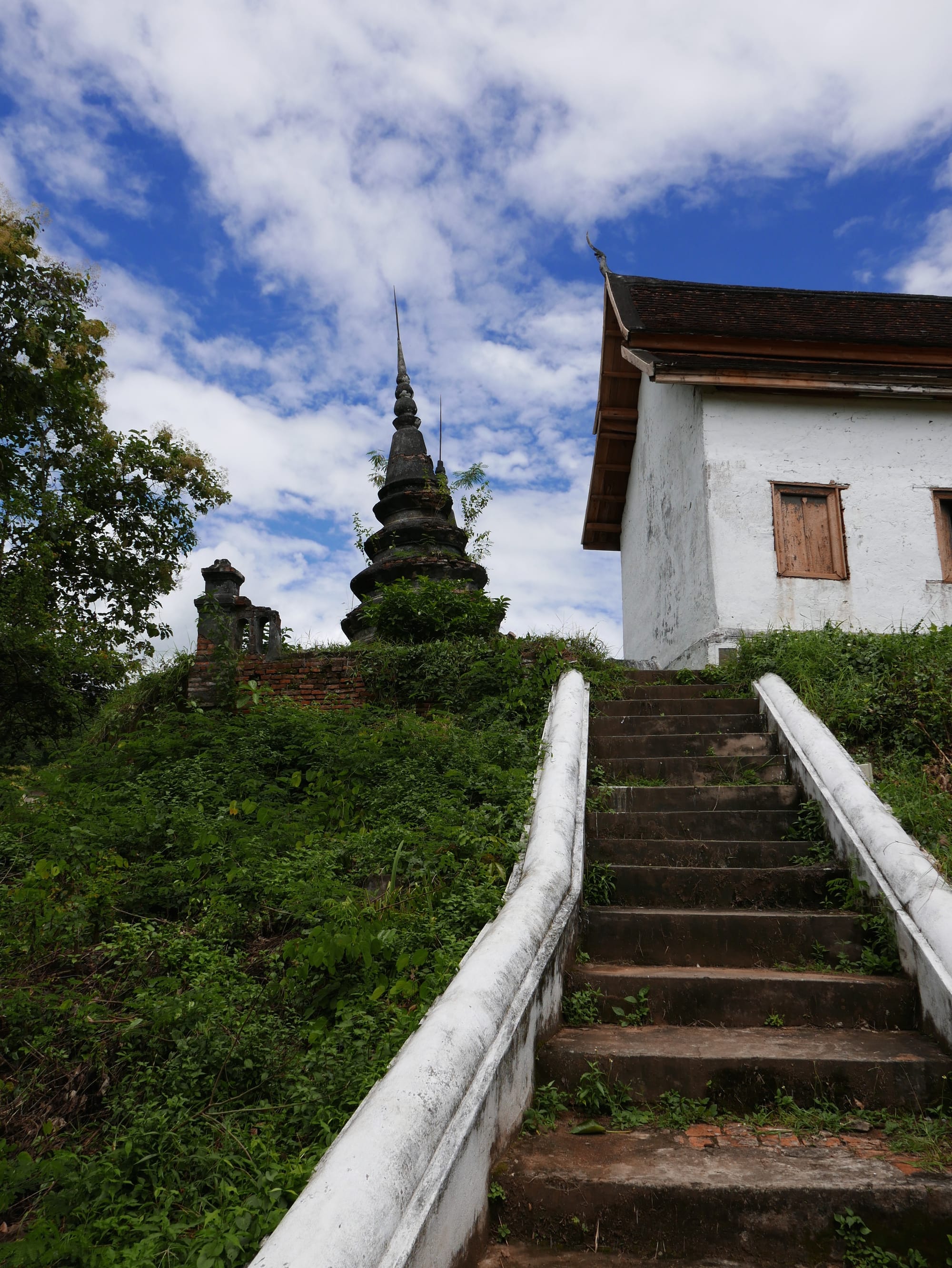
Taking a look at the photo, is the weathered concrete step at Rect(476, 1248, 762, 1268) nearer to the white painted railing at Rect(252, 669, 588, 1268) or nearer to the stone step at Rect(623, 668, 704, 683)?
the white painted railing at Rect(252, 669, 588, 1268)

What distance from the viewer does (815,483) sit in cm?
973

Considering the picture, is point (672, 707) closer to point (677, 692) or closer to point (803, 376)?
point (677, 692)

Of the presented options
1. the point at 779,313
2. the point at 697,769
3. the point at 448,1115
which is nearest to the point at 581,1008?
the point at 448,1115

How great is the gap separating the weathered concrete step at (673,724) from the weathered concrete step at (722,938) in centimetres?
250

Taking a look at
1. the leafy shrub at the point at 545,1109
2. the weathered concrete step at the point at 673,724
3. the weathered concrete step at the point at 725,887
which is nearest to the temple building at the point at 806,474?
the weathered concrete step at the point at 673,724

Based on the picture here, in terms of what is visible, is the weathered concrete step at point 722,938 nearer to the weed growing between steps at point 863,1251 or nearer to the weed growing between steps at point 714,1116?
the weed growing between steps at point 714,1116

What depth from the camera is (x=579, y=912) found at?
414 centimetres

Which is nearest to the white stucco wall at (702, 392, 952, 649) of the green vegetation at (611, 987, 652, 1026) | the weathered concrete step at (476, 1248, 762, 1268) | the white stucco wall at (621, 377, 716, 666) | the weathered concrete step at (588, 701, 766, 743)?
the white stucco wall at (621, 377, 716, 666)

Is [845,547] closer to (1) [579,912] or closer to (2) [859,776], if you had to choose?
(2) [859,776]

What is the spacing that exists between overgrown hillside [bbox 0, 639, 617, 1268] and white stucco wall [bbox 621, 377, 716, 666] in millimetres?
3979

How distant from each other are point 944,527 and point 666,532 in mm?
3312

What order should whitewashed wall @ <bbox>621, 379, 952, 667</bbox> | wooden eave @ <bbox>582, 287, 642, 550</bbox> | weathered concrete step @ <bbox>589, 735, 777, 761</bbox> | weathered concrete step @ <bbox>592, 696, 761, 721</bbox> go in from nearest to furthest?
weathered concrete step @ <bbox>589, 735, 777, 761</bbox>, weathered concrete step @ <bbox>592, 696, 761, 721</bbox>, whitewashed wall @ <bbox>621, 379, 952, 667</bbox>, wooden eave @ <bbox>582, 287, 642, 550</bbox>

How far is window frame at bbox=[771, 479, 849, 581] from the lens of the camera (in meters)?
9.46

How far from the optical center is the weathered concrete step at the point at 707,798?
534cm
